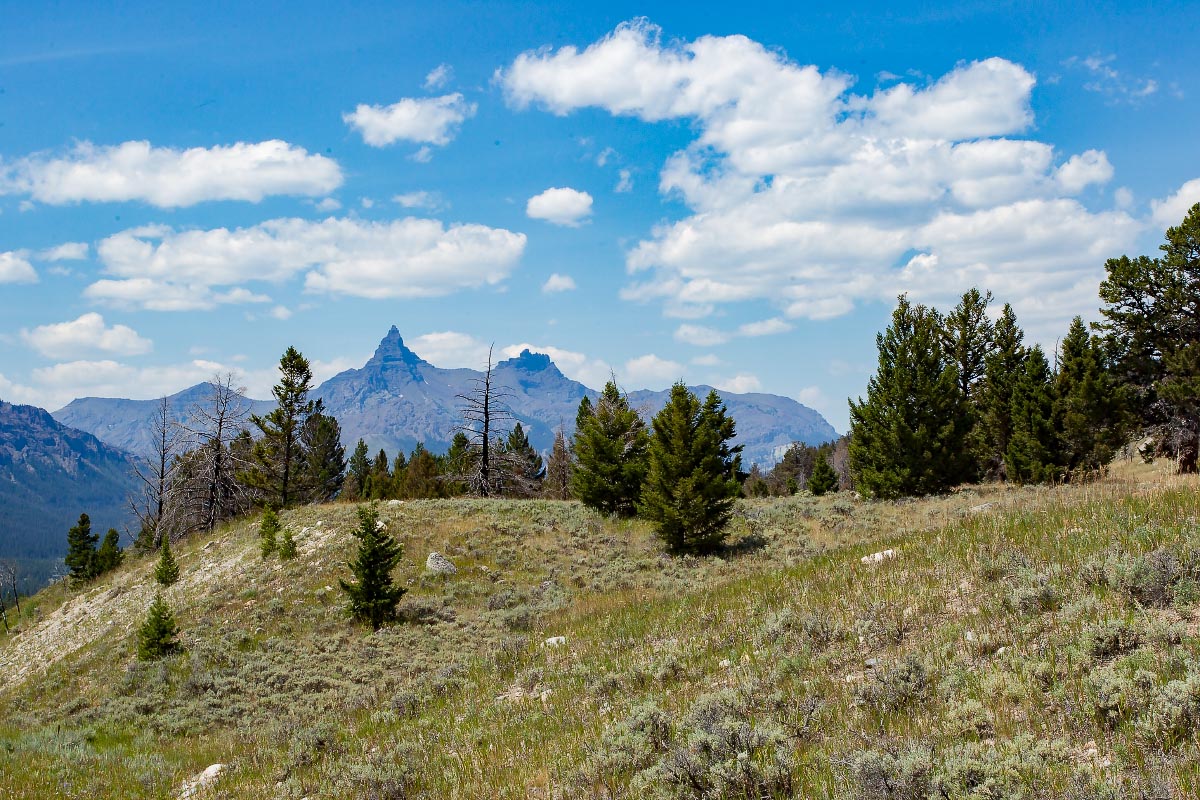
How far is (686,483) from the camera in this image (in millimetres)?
23500

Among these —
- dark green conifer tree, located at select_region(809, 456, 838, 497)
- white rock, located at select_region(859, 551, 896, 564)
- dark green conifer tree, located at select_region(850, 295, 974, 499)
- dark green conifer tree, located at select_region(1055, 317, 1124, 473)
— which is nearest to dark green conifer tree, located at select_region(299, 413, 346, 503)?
dark green conifer tree, located at select_region(850, 295, 974, 499)

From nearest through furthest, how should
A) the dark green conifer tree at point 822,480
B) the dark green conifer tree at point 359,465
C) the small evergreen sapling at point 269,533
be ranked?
the small evergreen sapling at point 269,533 < the dark green conifer tree at point 822,480 < the dark green conifer tree at point 359,465

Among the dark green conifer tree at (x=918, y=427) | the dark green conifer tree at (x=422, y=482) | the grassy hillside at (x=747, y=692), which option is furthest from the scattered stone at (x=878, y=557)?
the dark green conifer tree at (x=422, y=482)

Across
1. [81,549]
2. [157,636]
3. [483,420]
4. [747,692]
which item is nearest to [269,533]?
[157,636]

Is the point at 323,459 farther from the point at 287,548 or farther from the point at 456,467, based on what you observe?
the point at 287,548

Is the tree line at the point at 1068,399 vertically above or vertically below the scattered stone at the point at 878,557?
above

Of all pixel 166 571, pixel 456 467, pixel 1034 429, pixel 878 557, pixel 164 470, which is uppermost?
pixel 1034 429

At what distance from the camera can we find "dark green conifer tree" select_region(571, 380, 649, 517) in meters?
31.9

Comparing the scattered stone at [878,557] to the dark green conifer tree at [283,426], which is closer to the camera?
the scattered stone at [878,557]

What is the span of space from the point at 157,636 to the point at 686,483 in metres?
18.3

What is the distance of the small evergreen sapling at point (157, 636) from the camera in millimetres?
19422

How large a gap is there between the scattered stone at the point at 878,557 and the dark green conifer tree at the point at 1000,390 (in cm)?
3037

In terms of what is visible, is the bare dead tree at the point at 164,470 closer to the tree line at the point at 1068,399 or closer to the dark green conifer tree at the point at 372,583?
the dark green conifer tree at the point at 372,583

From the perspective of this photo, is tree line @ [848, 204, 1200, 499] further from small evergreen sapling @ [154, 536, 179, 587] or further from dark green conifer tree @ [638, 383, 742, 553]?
small evergreen sapling @ [154, 536, 179, 587]
